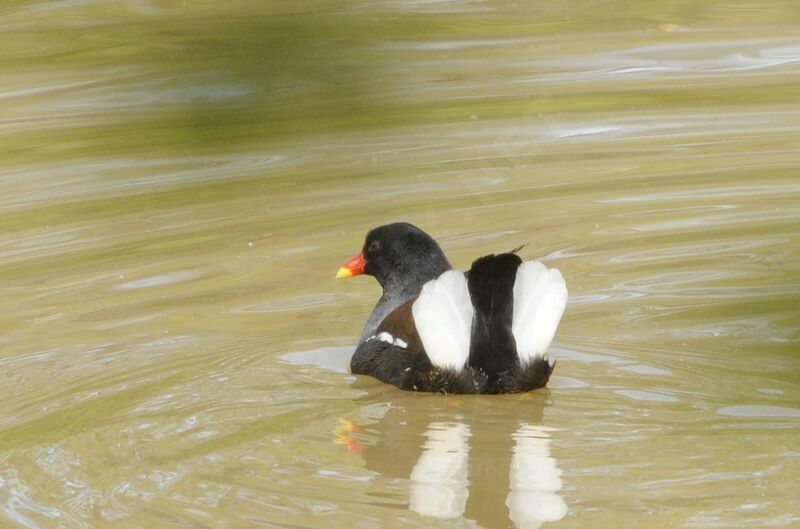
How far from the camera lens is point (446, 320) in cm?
617

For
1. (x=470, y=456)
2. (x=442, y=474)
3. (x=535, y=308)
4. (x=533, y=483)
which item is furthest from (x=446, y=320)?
(x=533, y=483)

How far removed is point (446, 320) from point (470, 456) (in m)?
0.83

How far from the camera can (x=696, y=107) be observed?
12.2 m

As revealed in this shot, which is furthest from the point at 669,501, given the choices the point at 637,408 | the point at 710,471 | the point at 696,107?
the point at 696,107

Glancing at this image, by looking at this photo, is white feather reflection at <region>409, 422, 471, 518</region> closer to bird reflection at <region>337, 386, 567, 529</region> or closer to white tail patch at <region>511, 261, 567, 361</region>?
bird reflection at <region>337, 386, 567, 529</region>

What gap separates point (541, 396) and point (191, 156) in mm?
4175

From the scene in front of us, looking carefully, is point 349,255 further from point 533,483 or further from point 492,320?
point 533,483

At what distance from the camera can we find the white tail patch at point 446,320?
6.18m

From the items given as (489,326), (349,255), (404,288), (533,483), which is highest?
(489,326)

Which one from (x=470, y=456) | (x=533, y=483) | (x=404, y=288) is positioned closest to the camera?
(x=533, y=483)

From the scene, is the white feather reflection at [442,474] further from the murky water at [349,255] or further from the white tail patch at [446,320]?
the white tail patch at [446,320]

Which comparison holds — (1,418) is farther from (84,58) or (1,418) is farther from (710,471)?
(84,58)

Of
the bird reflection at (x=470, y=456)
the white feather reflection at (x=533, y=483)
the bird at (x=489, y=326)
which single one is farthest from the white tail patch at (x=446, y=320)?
the white feather reflection at (x=533, y=483)

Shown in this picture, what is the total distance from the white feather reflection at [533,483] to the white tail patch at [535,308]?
514mm
